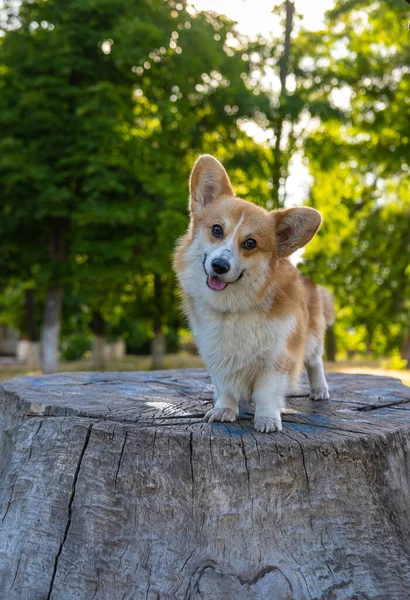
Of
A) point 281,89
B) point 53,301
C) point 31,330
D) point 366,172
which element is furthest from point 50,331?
point 366,172

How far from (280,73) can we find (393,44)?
228 inches

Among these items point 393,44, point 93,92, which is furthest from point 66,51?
point 393,44

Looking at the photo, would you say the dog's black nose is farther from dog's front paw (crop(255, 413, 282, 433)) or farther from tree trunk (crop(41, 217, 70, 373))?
tree trunk (crop(41, 217, 70, 373))

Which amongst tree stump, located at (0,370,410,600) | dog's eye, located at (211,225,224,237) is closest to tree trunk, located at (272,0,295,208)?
dog's eye, located at (211,225,224,237)

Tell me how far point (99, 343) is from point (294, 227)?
60.0 ft

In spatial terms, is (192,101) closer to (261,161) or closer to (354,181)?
(261,161)

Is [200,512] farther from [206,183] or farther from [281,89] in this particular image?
[281,89]

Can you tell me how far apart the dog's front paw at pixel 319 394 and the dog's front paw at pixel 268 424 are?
1.13m

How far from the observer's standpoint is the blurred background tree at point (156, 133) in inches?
561

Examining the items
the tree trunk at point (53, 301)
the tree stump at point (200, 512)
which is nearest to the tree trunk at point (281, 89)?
the tree trunk at point (53, 301)

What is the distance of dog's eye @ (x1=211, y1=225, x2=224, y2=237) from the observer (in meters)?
3.62

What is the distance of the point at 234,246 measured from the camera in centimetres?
353

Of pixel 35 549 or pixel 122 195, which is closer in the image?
pixel 35 549

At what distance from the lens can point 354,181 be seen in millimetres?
23141
